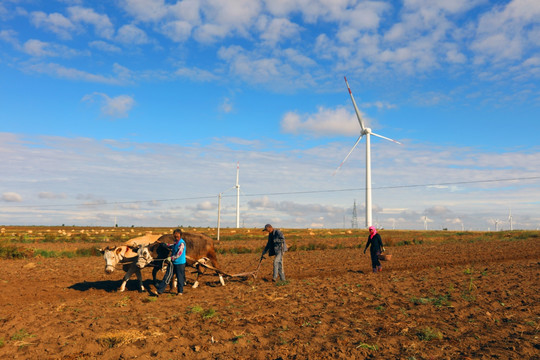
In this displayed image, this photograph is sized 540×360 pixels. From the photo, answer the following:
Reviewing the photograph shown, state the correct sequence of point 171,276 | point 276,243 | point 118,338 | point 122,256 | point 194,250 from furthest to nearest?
1. point 276,243
2. point 194,250
3. point 122,256
4. point 171,276
5. point 118,338

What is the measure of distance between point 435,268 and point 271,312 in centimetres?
1218

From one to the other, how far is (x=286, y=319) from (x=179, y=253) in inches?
201

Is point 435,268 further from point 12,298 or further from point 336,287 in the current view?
point 12,298

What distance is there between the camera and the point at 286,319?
33.9 feet

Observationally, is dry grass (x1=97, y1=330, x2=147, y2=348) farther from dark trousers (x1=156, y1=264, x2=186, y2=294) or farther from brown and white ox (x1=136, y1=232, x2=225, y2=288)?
brown and white ox (x1=136, y1=232, x2=225, y2=288)

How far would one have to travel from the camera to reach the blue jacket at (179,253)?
13859mm

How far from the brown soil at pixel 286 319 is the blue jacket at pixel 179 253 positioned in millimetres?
1205

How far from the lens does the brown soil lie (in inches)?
315

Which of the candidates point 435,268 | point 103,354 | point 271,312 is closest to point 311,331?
point 271,312

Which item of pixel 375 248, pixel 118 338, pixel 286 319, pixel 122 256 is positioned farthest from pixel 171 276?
pixel 375 248

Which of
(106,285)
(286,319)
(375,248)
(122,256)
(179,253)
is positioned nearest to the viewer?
(286,319)

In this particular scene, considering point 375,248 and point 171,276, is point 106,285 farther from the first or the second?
point 375,248

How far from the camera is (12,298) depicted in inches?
558

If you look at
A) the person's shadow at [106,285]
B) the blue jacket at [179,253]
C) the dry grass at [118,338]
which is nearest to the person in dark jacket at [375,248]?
the blue jacket at [179,253]
